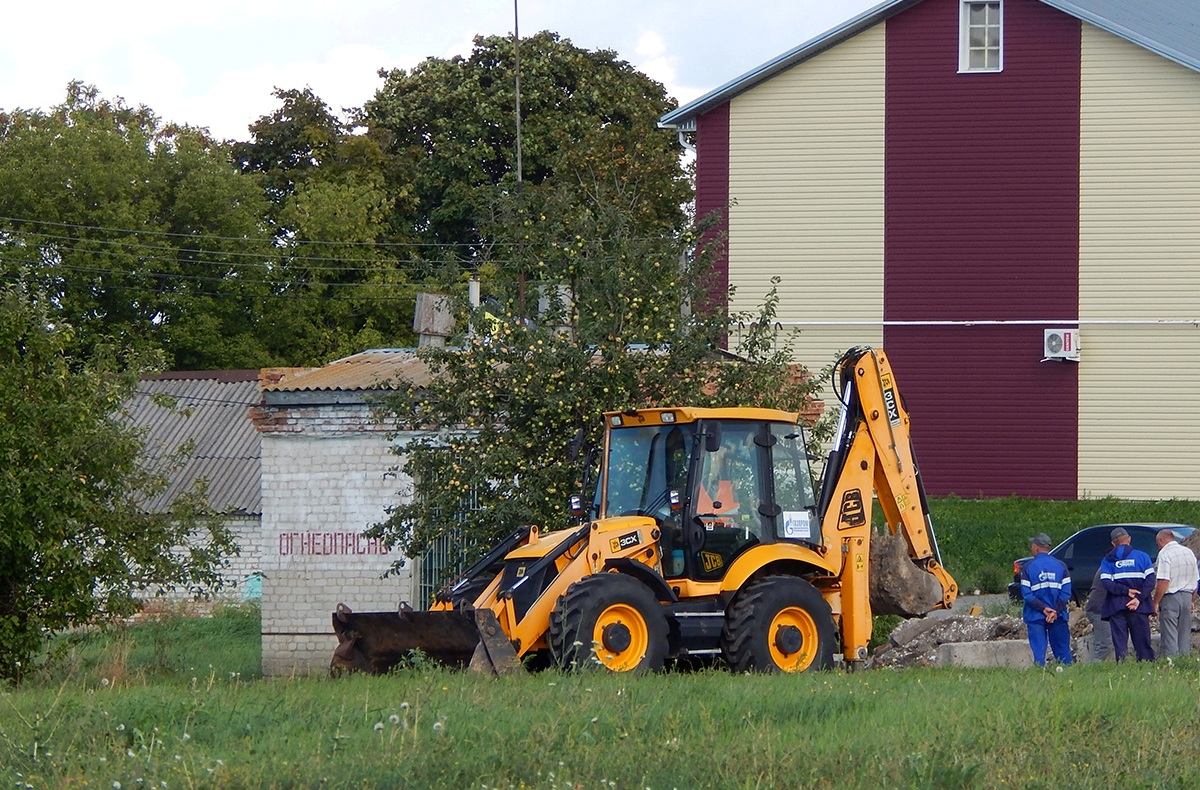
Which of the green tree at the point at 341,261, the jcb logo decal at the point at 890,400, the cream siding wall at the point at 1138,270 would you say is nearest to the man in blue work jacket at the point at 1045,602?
the jcb logo decal at the point at 890,400

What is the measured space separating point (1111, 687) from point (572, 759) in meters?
4.46

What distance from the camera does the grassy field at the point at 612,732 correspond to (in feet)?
24.7

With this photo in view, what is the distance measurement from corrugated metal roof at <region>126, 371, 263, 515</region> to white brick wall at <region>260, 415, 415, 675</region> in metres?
9.07

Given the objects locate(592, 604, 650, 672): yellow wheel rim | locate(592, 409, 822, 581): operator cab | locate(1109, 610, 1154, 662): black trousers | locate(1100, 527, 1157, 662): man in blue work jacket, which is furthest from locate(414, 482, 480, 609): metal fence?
locate(1109, 610, 1154, 662): black trousers

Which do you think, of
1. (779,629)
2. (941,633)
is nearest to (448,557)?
(941,633)

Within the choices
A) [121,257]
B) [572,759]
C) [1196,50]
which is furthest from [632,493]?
[121,257]

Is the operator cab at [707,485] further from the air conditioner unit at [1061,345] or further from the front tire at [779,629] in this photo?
the air conditioner unit at [1061,345]

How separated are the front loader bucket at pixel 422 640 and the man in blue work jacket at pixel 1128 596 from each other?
6.90 m

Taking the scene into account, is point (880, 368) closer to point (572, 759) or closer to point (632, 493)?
point (632, 493)

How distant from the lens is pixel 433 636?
39.6 ft

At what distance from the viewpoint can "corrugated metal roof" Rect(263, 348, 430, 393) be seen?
65.4ft

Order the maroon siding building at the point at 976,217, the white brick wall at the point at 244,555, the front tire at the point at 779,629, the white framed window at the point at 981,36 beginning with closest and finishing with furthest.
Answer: the front tire at the point at 779,629 → the white brick wall at the point at 244,555 → the maroon siding building at the point at 976,217 → the white framed window at the point at 981,36

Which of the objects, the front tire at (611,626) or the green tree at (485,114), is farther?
the green tree at (485,114)

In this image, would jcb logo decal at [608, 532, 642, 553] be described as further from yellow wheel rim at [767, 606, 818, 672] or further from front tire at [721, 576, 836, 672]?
yellow wheel rim at [767, 606, 818, 672]
